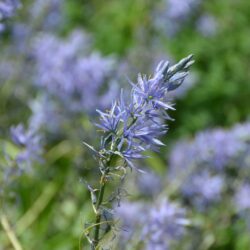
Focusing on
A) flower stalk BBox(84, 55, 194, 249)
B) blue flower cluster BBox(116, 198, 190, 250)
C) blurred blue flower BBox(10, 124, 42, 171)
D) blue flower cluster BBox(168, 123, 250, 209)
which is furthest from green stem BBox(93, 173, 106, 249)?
blue flower cluster BBox(168, 123, 250, 209)

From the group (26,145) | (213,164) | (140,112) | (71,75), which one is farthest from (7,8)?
(213,164)

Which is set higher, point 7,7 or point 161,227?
point 7,7

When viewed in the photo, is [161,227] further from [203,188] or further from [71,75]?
[71,75]

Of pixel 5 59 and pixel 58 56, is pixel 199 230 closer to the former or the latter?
pixel 58 56

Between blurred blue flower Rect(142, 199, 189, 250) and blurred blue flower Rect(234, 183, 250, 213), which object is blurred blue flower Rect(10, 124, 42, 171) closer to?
blurred blue flower Rect(142, 199, 189, 250)

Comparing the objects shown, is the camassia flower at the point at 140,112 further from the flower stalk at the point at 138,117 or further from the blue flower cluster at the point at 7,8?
the blue flower cluster at the point at 7,8

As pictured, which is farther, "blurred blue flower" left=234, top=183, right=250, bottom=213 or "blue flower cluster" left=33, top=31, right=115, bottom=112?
"blue flower cluster" left=33, top=31, right=115, bottom=112

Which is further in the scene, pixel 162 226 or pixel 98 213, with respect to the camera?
pixel 162 226

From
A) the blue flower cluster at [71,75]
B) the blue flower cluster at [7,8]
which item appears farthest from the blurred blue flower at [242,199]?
the blue flower cluster at [7,8]

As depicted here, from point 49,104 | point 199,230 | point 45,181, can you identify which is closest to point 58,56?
point 49,104

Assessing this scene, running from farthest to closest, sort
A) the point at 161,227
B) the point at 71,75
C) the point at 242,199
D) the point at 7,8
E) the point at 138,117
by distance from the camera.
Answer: the point at 71,75
the point at 242,199
the point at 161,227
the point at 7,8
the point at 138,117

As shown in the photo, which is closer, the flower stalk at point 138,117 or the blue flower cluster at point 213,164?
the flower stalk at point 138,117
